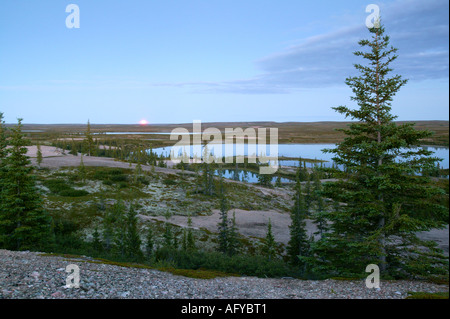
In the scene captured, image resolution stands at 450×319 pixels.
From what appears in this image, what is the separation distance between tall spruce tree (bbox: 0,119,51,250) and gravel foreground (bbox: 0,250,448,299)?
11937 mm

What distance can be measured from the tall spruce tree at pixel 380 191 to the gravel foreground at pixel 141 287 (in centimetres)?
229

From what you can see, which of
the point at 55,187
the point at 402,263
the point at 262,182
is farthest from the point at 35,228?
the point at 262,182

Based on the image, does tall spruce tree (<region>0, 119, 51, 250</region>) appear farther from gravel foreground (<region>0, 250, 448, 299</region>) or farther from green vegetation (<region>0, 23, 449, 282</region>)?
gravel foreground (<region>0, 250, 448, 299</region>)

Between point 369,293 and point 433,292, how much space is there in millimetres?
4036

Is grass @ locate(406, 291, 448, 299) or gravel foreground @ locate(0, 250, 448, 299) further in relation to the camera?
grass @ locate(406, 291, 448, 299)

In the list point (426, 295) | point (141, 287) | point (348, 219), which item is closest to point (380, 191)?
point (348, 219)

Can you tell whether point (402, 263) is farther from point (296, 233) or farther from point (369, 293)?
point (296, 233)

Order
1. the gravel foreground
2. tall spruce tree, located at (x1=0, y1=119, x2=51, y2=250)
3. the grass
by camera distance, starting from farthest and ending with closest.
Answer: tall spruce tree, located at (x1=0, y1=119, x2=51, y2=250), the grass, the gravel foreground

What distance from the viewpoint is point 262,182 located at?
424 feet

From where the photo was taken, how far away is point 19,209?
29141 mm

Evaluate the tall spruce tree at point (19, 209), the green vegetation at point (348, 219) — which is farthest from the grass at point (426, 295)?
the tall spruce tree at point (19, 209)

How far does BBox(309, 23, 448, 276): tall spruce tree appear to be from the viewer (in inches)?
744

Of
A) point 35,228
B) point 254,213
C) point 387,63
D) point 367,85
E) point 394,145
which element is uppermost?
point 387,63

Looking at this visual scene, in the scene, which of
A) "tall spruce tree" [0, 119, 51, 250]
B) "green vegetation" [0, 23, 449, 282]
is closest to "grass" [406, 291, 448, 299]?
"green vegetation" [0, 23, 449, 282]
